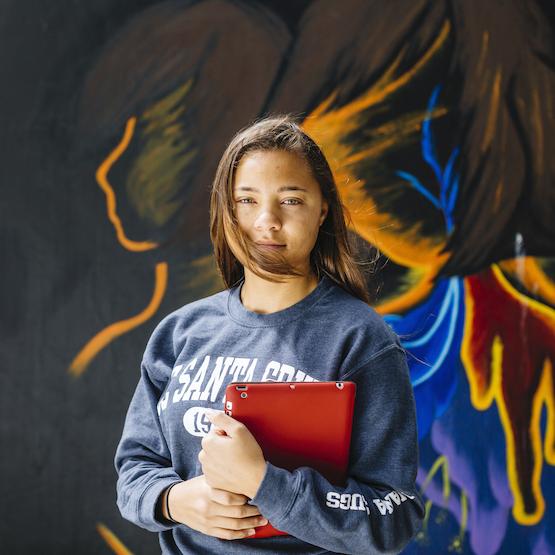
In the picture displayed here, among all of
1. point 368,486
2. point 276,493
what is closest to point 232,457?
point 276,493

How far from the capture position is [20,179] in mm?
2664

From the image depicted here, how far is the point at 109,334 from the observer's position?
8.59 feet

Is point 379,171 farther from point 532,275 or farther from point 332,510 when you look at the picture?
point 332,510

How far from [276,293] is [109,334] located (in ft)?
5.65

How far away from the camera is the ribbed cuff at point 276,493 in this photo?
83 centimetres

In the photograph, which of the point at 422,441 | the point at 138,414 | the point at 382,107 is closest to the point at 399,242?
the point at 382,107

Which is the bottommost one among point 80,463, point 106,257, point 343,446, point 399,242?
point 80,463

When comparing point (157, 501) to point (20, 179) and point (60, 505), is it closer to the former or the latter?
point (60, 505)

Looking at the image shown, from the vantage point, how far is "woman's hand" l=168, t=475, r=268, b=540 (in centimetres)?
87

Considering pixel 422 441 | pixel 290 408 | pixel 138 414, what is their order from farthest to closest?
pixel 422 441
pixel 138 414
pixel 290 408

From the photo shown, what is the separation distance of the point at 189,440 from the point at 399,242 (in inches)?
69.4

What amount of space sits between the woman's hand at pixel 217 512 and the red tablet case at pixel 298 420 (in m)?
0.02

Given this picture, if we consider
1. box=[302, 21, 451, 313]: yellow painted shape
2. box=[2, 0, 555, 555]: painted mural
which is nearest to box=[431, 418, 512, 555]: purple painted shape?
box=[2, 0, 555, 555]: painted mural

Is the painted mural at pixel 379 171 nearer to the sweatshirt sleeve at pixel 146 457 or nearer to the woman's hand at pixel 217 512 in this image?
the sweatshirt sleeve at pixel 146 457
